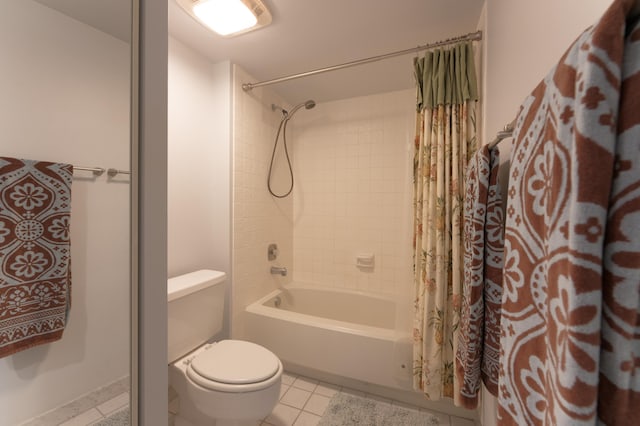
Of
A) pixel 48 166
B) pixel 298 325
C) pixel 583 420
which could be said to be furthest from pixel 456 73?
pixel 298 325

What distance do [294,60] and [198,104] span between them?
2.39 feet

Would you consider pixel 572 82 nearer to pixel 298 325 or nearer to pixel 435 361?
pixel 435 361

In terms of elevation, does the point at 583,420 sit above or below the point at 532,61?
below

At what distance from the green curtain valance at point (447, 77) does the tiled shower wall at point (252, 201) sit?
1.20 m

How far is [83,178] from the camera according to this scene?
0.39 metres

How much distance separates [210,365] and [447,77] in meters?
1.93

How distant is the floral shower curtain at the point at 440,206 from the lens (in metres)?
1.31

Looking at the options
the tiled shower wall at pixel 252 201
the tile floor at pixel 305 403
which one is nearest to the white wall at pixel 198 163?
the tiled shower wall at pixel 252 201

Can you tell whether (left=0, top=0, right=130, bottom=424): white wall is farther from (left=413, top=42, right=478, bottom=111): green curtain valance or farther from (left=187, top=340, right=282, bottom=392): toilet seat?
(left=413, top=42, right=478, bottom=111): green curtain valance

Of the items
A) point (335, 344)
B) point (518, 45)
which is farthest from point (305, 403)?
point (518, 45)

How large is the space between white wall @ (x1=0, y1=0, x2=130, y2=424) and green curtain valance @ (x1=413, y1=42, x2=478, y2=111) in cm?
142

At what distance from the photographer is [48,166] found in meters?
0.38

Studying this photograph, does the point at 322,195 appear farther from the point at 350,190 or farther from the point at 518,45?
the point at 518,45

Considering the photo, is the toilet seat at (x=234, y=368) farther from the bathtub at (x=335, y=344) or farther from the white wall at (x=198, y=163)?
the white wall at (x=198, y=163)
